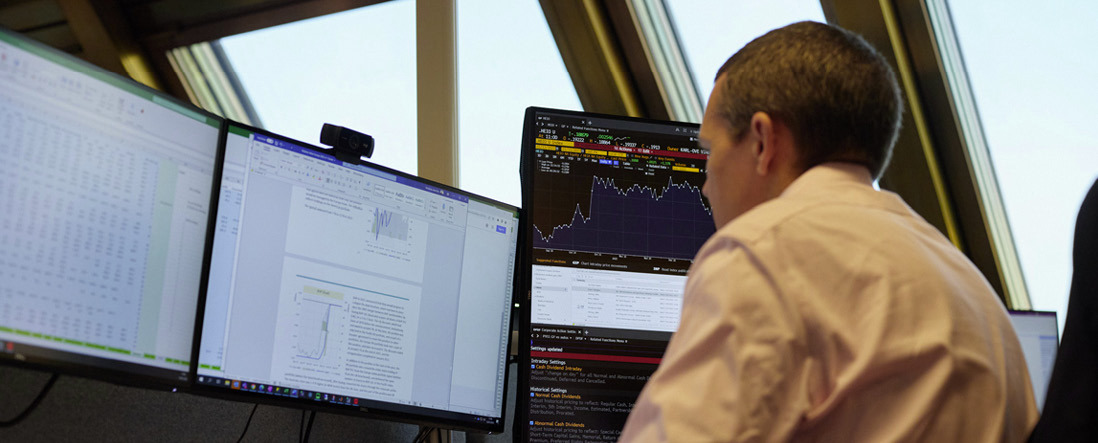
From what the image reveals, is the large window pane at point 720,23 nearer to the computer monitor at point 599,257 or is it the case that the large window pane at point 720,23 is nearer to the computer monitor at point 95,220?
the computer monitor at point 599,257

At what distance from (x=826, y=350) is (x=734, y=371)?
0.32ft

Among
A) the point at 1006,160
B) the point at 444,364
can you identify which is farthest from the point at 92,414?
the point at 1006,160

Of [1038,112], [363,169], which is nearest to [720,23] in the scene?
[1038,112]

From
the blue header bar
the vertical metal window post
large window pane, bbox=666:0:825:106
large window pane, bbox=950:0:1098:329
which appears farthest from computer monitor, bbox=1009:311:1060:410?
the vertical metal window post

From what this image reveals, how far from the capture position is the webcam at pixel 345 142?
136 centimetres

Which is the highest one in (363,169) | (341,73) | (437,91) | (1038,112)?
(341,73)

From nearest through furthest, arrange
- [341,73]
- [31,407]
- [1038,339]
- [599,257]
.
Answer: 1. [31,407]
2. [599,257]
3. [1038,339]
4. [341,73]

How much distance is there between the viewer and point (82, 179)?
1029 millimetres

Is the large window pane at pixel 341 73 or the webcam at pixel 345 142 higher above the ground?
the large window pane at pixel 341 73

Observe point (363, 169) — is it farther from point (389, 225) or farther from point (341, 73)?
point (341, 73)

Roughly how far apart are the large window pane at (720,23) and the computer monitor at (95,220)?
6.59ft

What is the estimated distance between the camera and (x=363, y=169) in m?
1.40

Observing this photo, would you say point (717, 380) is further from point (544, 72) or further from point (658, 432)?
point (544, 72)

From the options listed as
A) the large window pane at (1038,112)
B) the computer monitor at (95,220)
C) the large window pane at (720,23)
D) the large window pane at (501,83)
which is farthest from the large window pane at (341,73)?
the computer monitor at (95,220)
